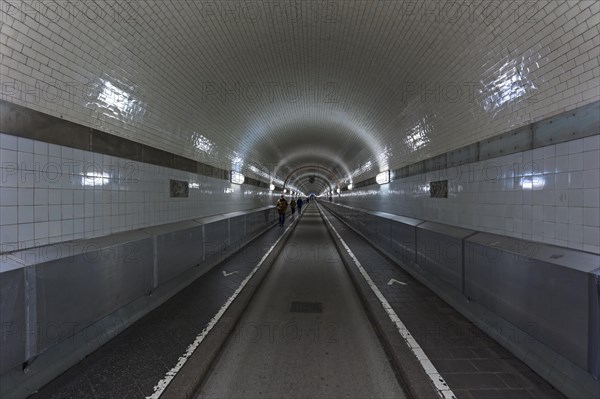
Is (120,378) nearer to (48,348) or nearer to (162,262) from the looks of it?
(48,348)

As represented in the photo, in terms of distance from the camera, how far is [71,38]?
3811mm

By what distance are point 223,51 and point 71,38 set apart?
3149 millimetres

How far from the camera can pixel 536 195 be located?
4.02 meters

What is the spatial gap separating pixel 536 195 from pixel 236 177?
406 inches

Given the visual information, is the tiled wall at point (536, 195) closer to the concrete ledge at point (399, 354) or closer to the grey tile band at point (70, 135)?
the concrete ledge at point (399, 354)

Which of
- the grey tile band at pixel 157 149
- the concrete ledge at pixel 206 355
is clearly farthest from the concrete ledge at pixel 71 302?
the grey tile band at pixel 157 149

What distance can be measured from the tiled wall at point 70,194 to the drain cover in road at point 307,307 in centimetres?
330

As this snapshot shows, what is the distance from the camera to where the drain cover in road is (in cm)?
509

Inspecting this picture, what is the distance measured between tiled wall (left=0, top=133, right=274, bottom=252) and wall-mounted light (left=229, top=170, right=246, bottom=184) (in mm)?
4973

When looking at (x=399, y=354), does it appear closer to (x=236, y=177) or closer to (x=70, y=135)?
(x=70, y=135)

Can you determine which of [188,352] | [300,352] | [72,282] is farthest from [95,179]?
[300,352]

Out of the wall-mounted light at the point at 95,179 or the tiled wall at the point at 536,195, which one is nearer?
the tiled wall at the point at 536,195

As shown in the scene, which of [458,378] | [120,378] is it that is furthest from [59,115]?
[458,378]

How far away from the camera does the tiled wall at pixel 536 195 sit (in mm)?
3240
